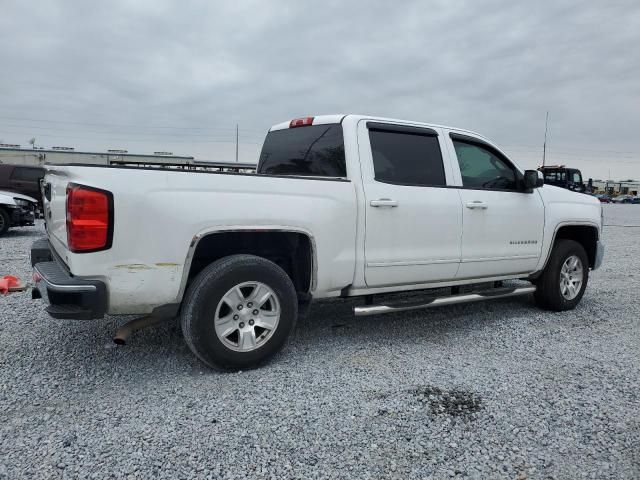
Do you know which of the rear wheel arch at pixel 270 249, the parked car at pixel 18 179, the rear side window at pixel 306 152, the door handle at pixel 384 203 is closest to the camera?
the rear wheel arch at pixel 270 249

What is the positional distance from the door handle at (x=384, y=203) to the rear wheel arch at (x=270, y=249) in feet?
2.03

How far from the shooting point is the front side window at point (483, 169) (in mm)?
4625

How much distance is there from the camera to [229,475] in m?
2.29

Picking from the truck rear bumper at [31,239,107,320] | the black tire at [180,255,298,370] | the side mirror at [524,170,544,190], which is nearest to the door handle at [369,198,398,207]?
the black tire at [180,255,298,370]

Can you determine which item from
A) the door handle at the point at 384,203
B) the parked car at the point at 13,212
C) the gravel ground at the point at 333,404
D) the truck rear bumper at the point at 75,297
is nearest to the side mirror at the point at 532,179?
the gravel ground at the point at 333,404

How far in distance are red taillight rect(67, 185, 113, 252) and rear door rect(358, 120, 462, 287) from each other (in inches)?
75.1

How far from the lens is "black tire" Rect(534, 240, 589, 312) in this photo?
17.3ft

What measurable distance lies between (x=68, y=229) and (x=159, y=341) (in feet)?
4.94

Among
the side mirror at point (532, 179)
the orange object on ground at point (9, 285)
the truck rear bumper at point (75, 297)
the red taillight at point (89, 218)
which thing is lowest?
the orange object on ground at point (9, 285)

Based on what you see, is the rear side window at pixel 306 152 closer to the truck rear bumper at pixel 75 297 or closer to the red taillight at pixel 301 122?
the red taillight at pixel 301 122

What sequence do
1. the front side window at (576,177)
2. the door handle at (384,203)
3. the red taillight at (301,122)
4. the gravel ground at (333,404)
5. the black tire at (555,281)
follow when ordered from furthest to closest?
1. the front side window at (576,177)
2. the black tire at (555,281)
3. the red taillight at (301,122)
4. the door handle at (384,203)
5. the gravel ground at (333,404)

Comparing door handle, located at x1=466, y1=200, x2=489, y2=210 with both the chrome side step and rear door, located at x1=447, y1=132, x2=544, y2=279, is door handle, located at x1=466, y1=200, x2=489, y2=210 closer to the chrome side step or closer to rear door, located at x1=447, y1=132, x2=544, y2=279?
rear door, located at x1=447, y1=132, x2=544, y2=279

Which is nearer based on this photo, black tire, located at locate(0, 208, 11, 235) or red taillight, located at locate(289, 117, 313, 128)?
red taillight, located at locate(289, 117, 313, 128)

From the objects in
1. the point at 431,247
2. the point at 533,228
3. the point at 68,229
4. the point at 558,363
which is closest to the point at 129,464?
the point at 68,229
